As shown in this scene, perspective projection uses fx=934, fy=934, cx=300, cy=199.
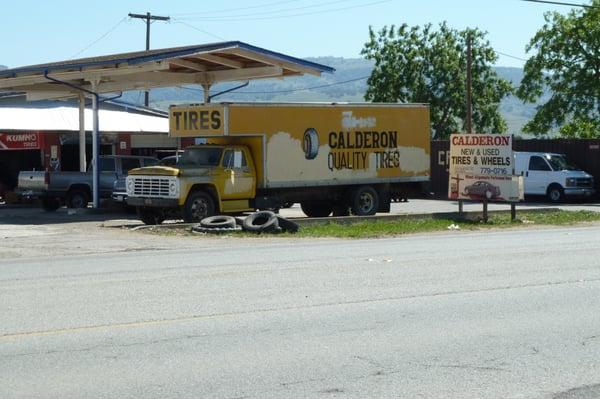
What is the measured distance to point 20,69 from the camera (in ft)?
96.5

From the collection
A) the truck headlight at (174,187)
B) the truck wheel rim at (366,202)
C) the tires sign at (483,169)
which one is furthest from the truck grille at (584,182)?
the truck headlight at (174,187)

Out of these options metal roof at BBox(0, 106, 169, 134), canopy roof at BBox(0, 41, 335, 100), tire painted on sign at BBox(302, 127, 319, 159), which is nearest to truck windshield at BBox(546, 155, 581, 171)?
canopy roof at BBox(0, 41, 335, 100)

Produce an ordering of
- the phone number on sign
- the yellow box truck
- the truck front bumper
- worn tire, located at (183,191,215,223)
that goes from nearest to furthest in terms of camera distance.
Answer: the truck front bumper, worn tire, located at (183,191,215,223), the yellow box truck, the phone number on sign

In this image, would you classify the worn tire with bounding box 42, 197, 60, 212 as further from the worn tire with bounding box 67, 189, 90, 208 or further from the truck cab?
the truck cab

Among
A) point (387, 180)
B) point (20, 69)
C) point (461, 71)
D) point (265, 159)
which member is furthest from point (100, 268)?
point (461, 71)

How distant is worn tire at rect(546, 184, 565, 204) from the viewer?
37031 mm

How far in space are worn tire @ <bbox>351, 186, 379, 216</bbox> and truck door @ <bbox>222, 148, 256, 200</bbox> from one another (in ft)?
12.0

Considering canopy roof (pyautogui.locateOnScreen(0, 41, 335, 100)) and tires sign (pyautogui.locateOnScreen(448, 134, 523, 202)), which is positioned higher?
canopy roof (pyautogui.locateOnScreen(0, 41, 335, 100))

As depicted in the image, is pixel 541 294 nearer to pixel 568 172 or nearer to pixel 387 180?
pixel 387 180

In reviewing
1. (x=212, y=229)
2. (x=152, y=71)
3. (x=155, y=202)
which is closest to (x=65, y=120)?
(x=152, y=71)

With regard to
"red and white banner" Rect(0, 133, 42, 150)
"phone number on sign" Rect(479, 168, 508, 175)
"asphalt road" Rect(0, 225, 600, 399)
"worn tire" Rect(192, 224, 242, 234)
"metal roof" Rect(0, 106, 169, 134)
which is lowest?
"asphalt road" Rect(0, 225, 600, 399)

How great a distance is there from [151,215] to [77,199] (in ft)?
21.3

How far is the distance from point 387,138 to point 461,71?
33.5m

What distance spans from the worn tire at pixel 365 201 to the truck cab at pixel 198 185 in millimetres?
3627
